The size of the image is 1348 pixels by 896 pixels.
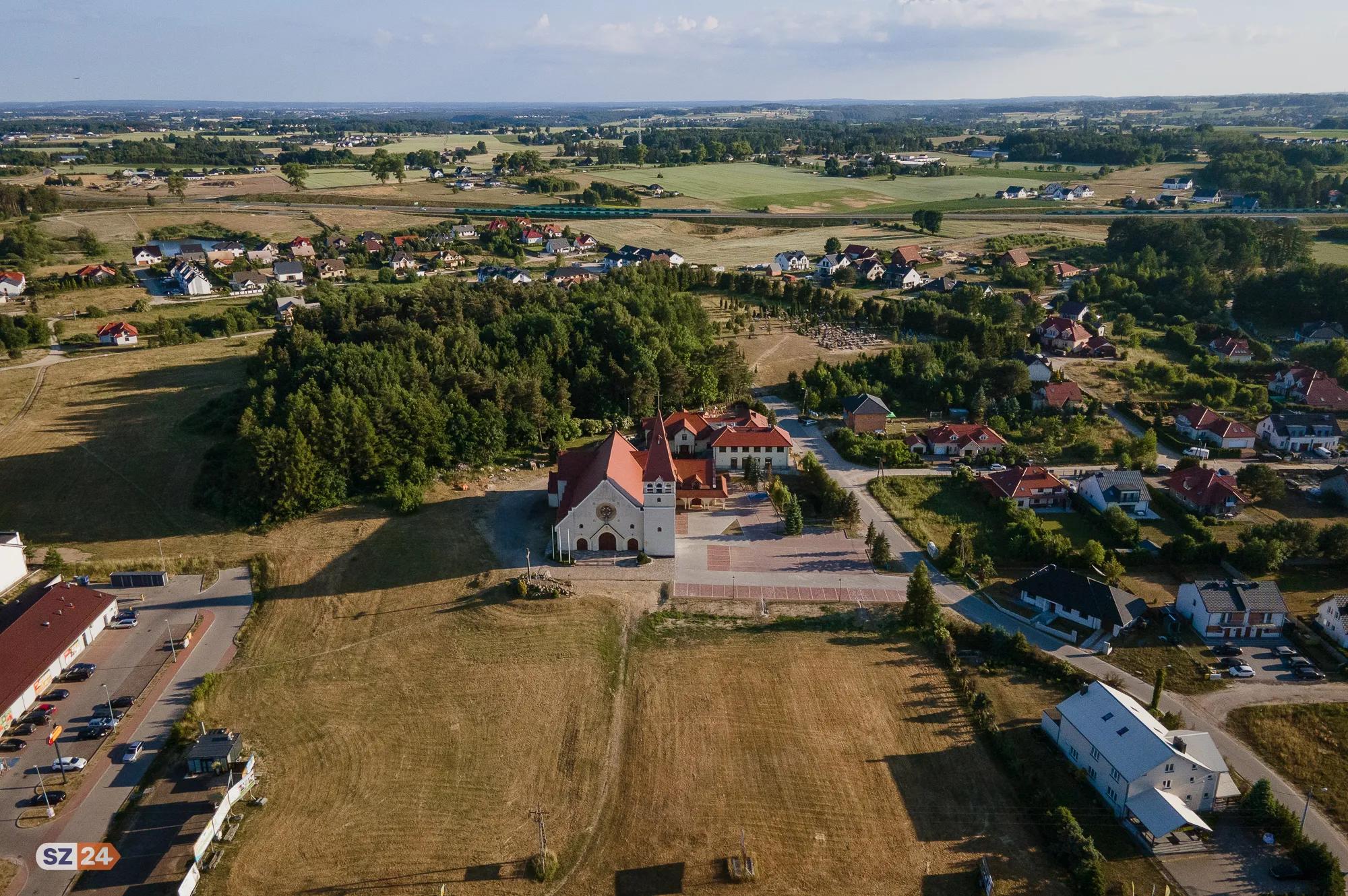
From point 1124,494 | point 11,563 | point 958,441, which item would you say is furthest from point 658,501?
point 11,563

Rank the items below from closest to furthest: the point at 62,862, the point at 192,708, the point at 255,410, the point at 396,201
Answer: the point at 62,862 < the point at 192,708 < the point at 255,410 < the point at 396,201

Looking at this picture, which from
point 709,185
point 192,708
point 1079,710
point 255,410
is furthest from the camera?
point 709,185

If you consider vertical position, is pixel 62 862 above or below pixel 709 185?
below

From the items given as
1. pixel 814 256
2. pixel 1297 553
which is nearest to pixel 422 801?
pixel 1297 553

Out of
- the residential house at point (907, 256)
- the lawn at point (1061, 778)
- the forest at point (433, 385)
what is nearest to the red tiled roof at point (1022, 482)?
the lawn at point (1061, 778)

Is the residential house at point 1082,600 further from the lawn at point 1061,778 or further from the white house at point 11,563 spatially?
the white house at point 11,563

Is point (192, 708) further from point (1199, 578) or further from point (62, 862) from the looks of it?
point (1199, 578)

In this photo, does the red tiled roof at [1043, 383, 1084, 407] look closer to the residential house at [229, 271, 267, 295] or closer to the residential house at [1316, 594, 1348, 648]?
the residential house at [1316, 594, 1348, 648]

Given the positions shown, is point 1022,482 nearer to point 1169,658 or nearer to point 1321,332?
point 1169,658
